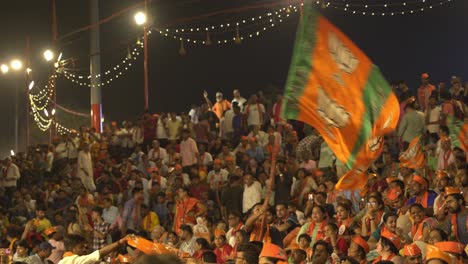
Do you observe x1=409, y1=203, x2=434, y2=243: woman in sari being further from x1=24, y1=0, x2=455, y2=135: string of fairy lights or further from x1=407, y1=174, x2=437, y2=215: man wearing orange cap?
x1=24, y1=0, x2=455, y2=135: string of fairy lights

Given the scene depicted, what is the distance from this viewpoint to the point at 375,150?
984cm

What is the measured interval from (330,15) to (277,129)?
11.9m

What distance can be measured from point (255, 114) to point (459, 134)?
24.5 feet

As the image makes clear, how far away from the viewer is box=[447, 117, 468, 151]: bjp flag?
575 inches

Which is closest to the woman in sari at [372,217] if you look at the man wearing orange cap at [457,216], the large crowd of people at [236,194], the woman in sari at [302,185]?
the large crowd of people at [236,194]

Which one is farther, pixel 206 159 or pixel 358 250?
pixel 206 159

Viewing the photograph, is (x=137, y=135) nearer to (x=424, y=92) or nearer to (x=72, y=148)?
(x=72, y=148)

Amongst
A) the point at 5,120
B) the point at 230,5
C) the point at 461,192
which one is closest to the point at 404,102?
the point at 461,192

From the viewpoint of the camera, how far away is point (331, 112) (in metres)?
9.61

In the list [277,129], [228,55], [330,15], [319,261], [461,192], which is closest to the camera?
[319,261]

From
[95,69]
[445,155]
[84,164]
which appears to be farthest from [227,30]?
[445,155]

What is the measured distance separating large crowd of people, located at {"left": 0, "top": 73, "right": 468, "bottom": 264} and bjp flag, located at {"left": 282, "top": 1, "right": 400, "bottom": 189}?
0.66m

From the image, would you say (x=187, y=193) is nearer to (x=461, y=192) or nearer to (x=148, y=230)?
(x=148, y=230)

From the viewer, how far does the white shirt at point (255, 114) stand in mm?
21734
